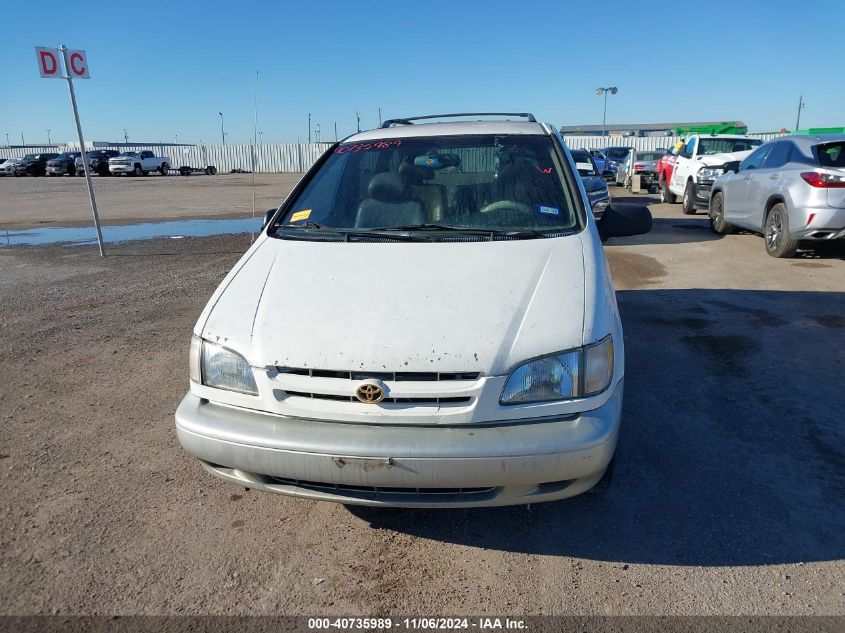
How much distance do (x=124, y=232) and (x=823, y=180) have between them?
11.9 meters

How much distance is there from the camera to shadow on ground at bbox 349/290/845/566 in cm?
275

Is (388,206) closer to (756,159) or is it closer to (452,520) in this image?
(452,520)

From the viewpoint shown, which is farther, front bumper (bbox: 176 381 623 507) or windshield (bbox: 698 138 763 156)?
windshield (bbox: 698 138 763 156)

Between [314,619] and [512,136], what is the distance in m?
2.91

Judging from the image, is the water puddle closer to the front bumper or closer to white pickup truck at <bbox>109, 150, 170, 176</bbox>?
the front bumper

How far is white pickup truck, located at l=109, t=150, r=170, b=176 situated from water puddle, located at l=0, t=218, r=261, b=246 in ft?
103

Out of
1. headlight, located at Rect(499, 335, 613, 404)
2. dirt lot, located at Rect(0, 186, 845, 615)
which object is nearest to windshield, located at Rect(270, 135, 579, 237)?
headlight, located at Rect(499, 335, 613, 404)

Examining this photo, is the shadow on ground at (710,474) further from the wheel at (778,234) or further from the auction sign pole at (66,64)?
the auction sign pole at (66,64)

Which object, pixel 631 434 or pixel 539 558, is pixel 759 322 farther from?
pixel 539 558

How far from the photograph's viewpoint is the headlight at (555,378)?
243 centimetres

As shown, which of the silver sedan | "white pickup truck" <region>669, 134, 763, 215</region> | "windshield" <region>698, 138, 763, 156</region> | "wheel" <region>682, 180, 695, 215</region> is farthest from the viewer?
"windshield" <region>698, 138, 763, 156</region>

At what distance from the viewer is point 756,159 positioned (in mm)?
9898

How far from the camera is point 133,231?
42.4 ft

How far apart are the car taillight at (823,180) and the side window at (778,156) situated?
801 millimetres
